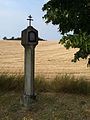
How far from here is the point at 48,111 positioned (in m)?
6.66

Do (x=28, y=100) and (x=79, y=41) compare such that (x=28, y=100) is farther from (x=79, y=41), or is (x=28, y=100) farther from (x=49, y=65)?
(x=49, y=65)

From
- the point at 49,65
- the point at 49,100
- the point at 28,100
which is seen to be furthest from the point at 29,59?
the point at 49,65

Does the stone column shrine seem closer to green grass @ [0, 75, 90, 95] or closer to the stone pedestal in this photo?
the stone pedestal

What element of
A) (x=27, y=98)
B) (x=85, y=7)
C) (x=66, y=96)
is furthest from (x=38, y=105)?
(x=85, y=7)

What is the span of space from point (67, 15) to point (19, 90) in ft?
7.36

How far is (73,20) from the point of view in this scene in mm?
6562

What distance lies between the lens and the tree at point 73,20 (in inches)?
246

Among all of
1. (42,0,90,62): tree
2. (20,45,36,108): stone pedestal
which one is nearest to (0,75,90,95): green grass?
(20,45,36,108): stone pedestal

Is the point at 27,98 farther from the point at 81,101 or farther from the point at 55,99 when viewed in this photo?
the point at 81,101

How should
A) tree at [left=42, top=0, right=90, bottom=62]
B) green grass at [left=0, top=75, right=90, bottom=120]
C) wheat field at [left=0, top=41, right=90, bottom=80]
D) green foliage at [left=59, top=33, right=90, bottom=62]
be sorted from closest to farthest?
green foliage at [left=59, top=33, right=90, bottom=62] < tree at [left=42, top=0, right=90, bottom=62] < green grass at [left=0, top=75, right=90, bottom=120] < wheat field at [left=0, top=41, right=90, bottom=80]

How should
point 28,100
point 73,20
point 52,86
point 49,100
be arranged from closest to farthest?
point 73,20
point 28,100
point 49,100
point 52,86

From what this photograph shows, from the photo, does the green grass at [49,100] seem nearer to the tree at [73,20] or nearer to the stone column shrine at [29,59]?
the stone column shrine at [29,59]

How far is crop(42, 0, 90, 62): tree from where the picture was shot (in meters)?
6.26

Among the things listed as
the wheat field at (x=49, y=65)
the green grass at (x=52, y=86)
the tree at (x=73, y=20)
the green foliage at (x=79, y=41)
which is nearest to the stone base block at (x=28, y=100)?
the green grass at (x=52, y=86)
